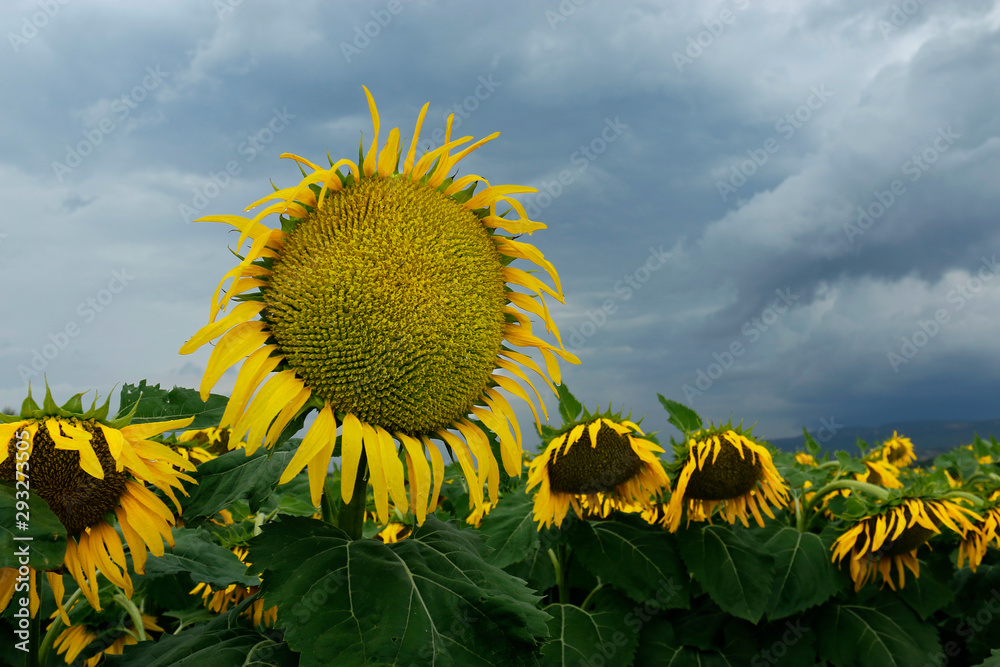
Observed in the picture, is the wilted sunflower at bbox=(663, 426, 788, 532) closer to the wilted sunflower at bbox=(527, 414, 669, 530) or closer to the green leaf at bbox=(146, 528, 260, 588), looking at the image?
the wilted sunflower at bbox=(527, 414, 669, 530)

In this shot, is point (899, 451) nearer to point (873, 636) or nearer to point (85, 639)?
point (873, 636)

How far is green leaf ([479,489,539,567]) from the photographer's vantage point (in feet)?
15.2

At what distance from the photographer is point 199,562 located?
3057 mm

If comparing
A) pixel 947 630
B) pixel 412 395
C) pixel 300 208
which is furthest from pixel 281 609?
pixel 947 630

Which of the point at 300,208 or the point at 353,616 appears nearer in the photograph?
the point at 353,616

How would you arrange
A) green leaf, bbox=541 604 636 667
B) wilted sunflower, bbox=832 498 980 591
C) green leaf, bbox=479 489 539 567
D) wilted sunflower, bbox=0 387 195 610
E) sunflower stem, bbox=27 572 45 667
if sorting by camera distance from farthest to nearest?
1. wilted sunflower, bbox=832 498 980 591
2. green leaf, bbox=479 489 539 567
3. green leaf, bbox=541 604 636 667
4. sunflower stem, bbox=27 572 45 667
5. wilted sunflower, bbox=0 387 195 610

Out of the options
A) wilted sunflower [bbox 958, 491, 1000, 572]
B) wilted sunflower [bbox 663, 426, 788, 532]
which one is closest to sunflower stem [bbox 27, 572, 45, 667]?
wilted sunflower [bbox 663, 426, 788, 532]

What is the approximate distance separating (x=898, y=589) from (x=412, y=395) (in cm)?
532

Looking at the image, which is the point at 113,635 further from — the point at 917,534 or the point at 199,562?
Answer: the point at 917,534

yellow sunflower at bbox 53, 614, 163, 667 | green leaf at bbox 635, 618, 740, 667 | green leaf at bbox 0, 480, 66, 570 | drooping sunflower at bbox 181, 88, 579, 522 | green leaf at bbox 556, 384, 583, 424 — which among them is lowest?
yellow sunflower at bbox 53, 614, 163, 667

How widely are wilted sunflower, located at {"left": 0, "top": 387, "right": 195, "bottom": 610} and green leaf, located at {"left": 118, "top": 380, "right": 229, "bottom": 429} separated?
11 centimetres

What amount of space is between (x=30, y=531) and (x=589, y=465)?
3.46 meters

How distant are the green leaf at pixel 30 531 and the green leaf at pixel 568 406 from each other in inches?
132

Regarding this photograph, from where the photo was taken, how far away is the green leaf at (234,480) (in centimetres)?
228
